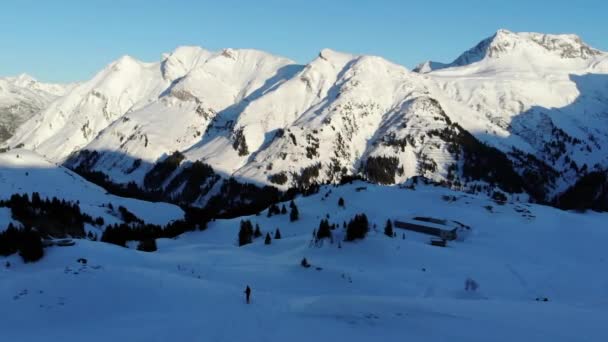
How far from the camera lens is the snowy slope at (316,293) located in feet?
91.4

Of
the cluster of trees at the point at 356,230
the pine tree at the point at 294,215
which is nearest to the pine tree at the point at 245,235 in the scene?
the pine tree at the point at 294,215

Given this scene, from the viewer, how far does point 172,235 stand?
11544cm

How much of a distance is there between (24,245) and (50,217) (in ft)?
249

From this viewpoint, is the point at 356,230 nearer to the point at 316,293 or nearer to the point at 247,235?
the point at 316,293

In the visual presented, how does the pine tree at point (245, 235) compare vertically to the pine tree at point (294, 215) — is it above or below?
below

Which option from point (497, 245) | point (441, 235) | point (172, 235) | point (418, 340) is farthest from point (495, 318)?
point (172, 235)

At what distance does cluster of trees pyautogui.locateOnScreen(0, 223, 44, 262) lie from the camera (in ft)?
142

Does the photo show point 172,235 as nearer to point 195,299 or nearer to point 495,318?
point 195,299

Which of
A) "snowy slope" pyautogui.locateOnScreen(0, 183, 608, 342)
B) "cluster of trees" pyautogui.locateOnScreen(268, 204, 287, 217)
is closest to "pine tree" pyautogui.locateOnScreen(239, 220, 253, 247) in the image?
"snowy slope" pyautogui.locateOnScreen(0, 183, 608, 342)

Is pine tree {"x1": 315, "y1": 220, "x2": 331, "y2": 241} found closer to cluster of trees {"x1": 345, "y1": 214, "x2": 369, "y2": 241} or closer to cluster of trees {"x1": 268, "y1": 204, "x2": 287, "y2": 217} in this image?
cluster of trees {"x1": 345, "y1": 214, "x2": 369, "y2": 241}

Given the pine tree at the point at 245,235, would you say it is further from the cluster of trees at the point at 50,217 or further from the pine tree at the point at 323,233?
the cluster of trees at the point at 50,217

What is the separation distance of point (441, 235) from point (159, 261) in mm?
60134

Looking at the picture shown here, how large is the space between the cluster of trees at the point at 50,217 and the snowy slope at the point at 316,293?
33997 mm

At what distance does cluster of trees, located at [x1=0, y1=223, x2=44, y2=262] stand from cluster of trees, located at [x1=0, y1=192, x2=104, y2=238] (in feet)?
171
